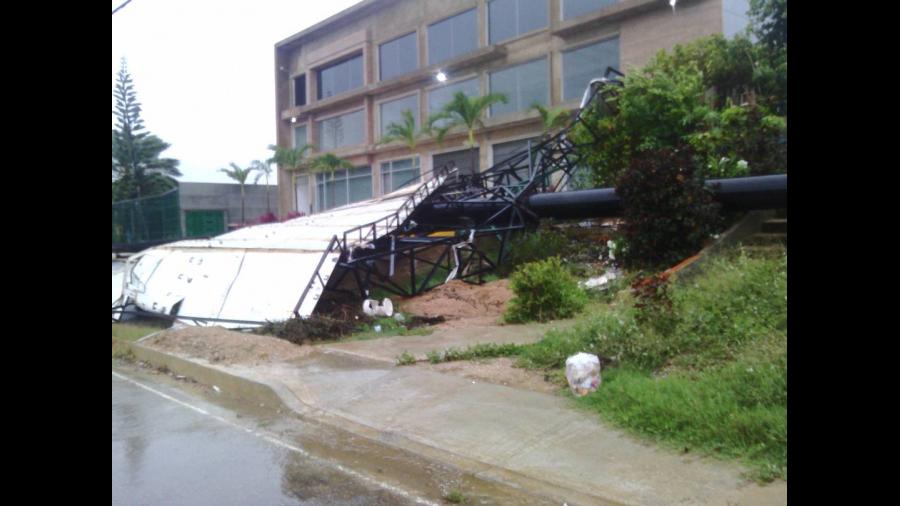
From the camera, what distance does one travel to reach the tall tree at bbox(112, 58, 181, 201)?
2291 centimetres

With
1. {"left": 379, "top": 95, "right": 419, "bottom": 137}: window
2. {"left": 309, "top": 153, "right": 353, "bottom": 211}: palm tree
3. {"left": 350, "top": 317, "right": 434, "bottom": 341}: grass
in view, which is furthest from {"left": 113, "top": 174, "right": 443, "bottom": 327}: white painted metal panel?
{"left": 309, "top": 153, "right": 353, "bottom": 211}: palm tree

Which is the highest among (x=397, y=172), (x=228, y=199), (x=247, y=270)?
(x=397, y=172)

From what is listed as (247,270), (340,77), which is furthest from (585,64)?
(340,77)

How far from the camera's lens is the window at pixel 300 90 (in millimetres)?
36875

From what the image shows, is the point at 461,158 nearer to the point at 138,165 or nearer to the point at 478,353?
the point at 138,165

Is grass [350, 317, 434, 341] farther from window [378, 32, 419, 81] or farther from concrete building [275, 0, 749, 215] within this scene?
window [378, 32, 419, 81]

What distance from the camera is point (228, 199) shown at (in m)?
39.8

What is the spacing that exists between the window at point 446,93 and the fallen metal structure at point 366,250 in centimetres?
808

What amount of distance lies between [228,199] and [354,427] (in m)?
34.8

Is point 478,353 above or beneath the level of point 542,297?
beneath

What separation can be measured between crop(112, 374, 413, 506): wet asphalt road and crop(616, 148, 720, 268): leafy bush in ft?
27.3

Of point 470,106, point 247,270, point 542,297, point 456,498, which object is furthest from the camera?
point 470,106

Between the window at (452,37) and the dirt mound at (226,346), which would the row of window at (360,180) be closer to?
the window at (452,37)
